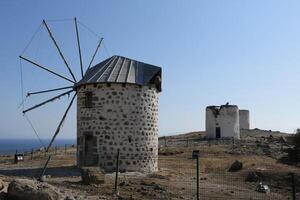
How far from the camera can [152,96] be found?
26.3 meters

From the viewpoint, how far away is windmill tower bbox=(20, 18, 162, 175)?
2489 centimetres

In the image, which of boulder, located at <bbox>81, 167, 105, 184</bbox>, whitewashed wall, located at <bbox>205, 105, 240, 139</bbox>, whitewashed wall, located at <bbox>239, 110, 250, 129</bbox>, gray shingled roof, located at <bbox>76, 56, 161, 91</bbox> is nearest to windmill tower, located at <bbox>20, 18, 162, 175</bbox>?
gray shingled roof, located at <bbox>76, 56, 161, 91</bbox>

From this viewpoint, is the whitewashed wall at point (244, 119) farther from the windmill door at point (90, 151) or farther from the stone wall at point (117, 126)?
the windmill door at point (90, 151)

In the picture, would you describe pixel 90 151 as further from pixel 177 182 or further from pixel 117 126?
pixel 177 182

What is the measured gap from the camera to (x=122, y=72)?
2625cm

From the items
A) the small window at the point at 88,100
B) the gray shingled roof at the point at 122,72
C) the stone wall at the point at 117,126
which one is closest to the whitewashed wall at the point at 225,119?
the gray shingled roof at the point at 122,72

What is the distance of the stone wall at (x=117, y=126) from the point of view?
24.9m

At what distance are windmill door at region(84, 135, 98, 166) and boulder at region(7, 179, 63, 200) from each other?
11.9 metres

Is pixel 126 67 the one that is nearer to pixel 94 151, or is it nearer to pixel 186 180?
pixel 94 151

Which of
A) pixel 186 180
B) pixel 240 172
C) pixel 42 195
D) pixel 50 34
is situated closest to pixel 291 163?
pixel 240 172

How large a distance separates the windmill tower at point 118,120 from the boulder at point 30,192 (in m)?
11.8

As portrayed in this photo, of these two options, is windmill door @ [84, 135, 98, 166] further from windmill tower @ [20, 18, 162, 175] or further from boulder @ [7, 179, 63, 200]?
boulder @ [7, 179, 63, 200]

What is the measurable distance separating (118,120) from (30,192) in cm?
1249

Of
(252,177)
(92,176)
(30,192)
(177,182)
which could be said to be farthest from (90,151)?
(30,192)
